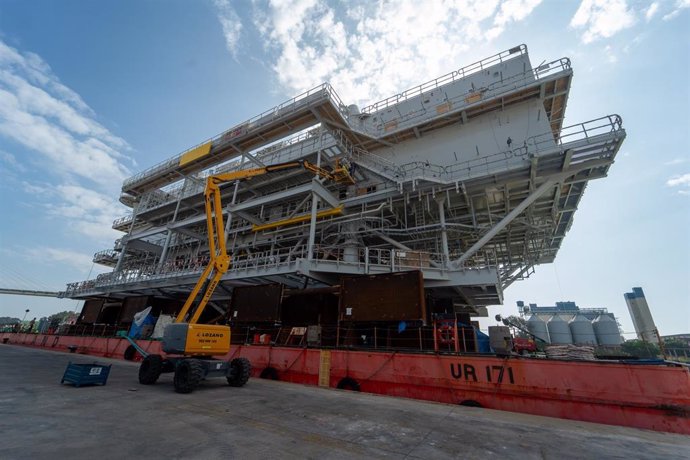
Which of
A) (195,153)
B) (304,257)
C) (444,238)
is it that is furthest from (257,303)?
(195,153)

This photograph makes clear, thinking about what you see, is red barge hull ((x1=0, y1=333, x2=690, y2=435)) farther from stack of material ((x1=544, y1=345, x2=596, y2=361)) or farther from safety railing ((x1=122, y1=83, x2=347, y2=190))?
safety railing ((x1=122, y1=83, x2=347, y2=190))

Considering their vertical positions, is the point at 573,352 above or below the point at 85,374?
above

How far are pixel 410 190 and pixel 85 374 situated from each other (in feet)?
58.9

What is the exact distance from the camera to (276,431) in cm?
591

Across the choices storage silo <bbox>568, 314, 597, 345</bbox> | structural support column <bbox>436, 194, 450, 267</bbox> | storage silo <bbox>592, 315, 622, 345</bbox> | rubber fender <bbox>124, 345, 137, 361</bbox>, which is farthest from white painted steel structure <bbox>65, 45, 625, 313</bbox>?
storage silo <bbox>592, 315, 622, 345</bbox>

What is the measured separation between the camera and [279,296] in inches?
679

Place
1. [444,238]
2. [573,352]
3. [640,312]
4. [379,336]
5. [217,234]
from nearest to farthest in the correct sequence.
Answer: [573,352] → [379,336] → [217,234] → [444,238] → [640,312]

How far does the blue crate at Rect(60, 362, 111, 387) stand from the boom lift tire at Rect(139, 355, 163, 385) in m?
1.19

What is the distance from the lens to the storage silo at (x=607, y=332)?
135ft

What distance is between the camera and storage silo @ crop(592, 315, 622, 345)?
4100 cm

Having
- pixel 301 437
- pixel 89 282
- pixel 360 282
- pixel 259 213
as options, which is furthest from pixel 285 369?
pixel 89 282

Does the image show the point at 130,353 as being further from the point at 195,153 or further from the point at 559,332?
the point at 559,332

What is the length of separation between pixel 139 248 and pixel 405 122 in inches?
1314

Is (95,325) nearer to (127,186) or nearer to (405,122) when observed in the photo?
(127,186)
